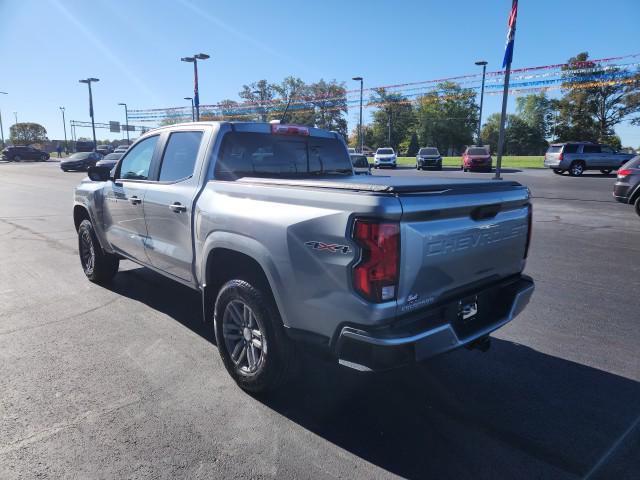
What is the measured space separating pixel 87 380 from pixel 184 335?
0.96 meters

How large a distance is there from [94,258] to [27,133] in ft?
376

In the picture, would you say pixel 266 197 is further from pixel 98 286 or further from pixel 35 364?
pixel 98 286

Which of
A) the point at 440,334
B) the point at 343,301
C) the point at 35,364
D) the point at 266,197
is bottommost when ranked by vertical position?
the point at 35,364

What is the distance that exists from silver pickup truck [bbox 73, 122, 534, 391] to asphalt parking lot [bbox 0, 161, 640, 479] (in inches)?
17.7

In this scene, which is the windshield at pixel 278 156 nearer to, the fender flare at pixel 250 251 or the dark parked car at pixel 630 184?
the fender flare at pixel 250 251

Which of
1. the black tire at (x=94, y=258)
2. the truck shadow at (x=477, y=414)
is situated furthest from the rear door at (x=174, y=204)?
the black tire at (x=94, y=258)

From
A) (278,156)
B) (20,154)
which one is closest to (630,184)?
(278,156)

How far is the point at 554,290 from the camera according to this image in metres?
5.39

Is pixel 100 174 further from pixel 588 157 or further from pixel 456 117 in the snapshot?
pixel 456 117

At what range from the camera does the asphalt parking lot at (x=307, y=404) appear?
2.42 metres

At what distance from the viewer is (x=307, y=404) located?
9.86 ft

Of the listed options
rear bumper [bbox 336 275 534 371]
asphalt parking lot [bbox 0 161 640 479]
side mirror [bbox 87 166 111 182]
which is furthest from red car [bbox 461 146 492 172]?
rear bumper [bbox 336 275 534 371]

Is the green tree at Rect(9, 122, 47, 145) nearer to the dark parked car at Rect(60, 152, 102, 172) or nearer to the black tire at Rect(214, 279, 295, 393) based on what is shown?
the dark parked car at Rect(60, 152, 102, 172)

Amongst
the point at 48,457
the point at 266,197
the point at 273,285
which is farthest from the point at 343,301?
the point at 48,457
